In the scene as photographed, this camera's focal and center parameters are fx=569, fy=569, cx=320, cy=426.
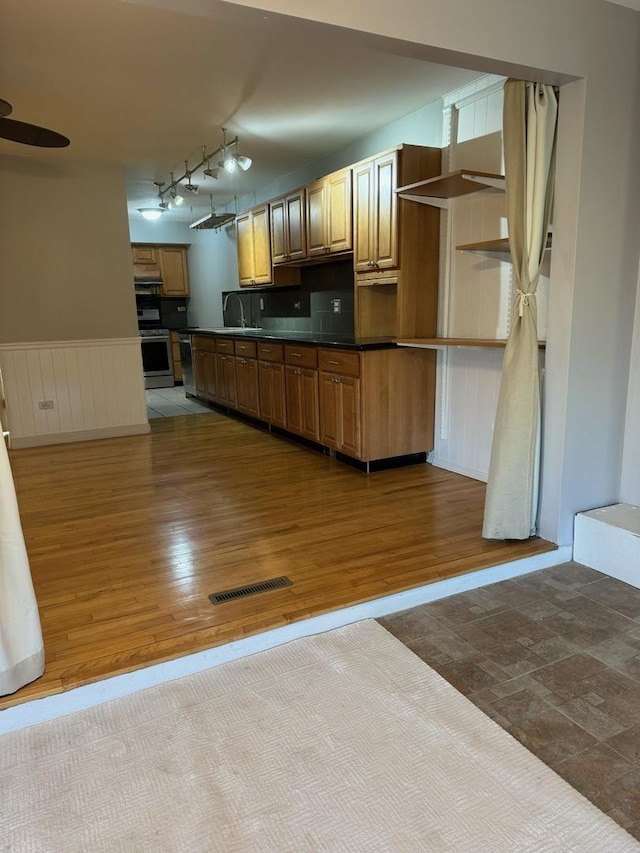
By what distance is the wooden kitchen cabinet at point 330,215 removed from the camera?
13.8ft

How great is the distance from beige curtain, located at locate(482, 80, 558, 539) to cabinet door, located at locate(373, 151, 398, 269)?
1200 millimetres

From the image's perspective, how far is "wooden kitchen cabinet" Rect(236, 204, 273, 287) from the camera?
226 inches

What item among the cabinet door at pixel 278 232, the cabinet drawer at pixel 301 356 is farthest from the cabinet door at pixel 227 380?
the cabinet drawer at pixel 301 356

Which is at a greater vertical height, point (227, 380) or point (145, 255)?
point (145, 255)

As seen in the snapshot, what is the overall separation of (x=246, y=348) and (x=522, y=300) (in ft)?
10.9

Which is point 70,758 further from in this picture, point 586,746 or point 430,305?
point 430,305

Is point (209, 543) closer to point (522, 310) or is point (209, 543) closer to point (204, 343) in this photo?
point (522, 310)

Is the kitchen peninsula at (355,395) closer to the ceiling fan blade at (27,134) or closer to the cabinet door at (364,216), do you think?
the cabinet door at (364,216)

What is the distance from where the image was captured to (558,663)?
1981 millimetres

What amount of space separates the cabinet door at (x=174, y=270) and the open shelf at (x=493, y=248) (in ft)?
20.9

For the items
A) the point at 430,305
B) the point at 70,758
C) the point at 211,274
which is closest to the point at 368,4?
the point at 430,305

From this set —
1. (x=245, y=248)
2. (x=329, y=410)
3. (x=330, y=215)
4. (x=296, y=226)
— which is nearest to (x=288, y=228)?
(x=296, y=226)

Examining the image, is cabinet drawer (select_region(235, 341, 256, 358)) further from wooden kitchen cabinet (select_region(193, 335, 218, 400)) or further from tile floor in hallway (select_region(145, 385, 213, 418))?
tile floor in hallway (select_region(145, 385, 213, 418))

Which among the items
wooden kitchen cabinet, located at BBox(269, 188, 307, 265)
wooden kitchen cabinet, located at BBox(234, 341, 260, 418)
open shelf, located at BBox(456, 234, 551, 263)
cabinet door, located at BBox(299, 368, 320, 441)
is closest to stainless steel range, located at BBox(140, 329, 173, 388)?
wooden kitchen cabinet, located at BBox(234, 341, 260, 418)
